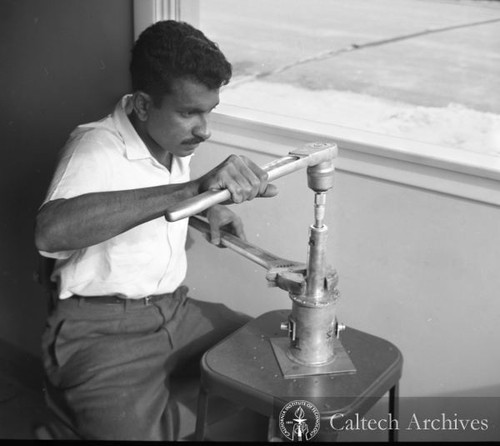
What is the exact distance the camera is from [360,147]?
175cm

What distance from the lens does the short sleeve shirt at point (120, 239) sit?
1670 mm

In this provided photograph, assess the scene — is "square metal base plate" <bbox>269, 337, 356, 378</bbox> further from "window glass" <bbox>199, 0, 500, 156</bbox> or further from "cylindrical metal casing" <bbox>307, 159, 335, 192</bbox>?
"window glass" <bbox>199, 0, 500, 156</bbox>

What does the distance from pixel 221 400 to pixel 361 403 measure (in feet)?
1.52

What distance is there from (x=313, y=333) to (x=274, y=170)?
1.11 feet

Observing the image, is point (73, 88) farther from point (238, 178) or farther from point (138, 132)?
point (238, 178)

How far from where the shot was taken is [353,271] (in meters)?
1.87

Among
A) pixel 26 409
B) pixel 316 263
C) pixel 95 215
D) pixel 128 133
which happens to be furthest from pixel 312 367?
pixel 26 409

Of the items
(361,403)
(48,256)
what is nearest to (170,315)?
(48,256)

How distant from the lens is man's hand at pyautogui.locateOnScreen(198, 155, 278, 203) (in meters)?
1.29

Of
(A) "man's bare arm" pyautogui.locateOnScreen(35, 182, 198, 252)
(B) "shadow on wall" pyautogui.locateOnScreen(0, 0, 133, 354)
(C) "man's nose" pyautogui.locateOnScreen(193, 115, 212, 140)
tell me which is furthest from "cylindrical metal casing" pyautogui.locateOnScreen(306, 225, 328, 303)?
(B) "shadow on wall" pyautogui.locateOnScreen(0, 0, 133, 354)

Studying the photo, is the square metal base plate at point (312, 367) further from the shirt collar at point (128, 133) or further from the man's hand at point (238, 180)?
the shirt collar at point (128, 133)

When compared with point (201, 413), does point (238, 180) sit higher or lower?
higher

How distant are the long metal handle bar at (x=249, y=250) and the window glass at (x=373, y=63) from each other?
38 centimetres

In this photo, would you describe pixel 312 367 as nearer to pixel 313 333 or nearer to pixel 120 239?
pixel 313 333
